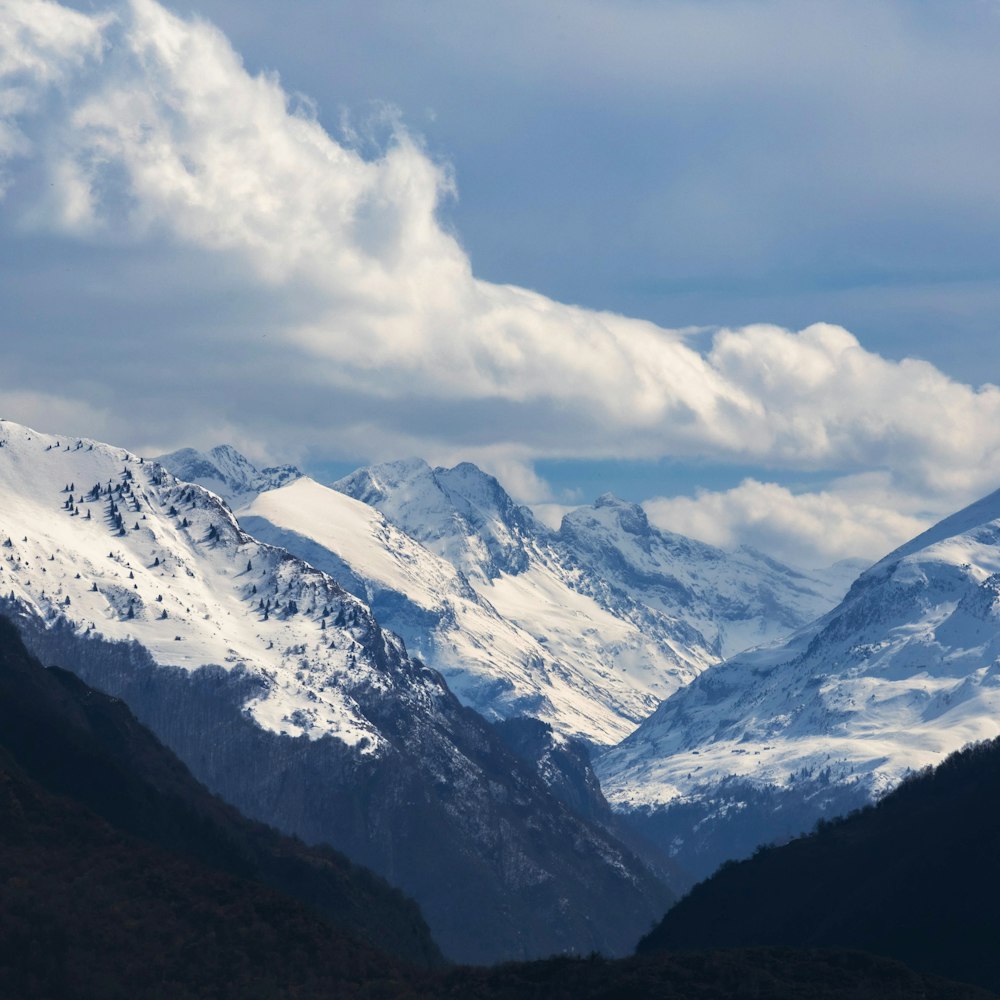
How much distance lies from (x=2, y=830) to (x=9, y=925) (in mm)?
26152

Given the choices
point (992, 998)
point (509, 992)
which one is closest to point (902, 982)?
point (992, 998)

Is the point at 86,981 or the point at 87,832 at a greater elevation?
the point at 87,832

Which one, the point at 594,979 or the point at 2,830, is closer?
the point at 594,979

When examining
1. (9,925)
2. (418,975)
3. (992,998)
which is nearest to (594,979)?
(418,975)

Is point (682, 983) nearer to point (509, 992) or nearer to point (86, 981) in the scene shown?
point (509, 992)

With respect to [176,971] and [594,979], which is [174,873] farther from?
[594,979]

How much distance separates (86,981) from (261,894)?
31.3 m

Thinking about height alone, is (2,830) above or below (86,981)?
above

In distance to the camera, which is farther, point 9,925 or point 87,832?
point 87,832

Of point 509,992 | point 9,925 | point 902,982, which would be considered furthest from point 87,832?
point 902,982

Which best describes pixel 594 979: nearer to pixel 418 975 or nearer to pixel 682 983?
pixel 682 983

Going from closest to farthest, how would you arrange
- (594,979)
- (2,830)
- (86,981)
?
(86,981), (594,979), (2,830)

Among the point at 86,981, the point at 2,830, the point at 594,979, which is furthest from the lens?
the point at 2,830

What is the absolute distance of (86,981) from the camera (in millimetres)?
159625
